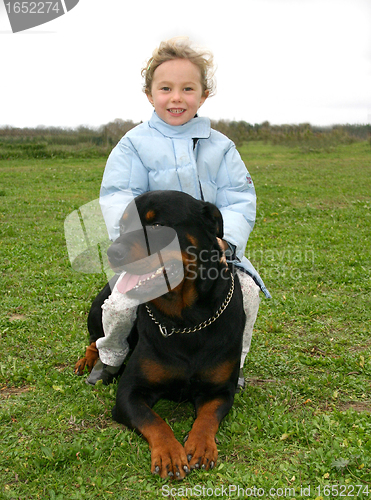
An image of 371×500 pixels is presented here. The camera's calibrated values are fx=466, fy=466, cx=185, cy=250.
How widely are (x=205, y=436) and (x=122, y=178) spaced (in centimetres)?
174

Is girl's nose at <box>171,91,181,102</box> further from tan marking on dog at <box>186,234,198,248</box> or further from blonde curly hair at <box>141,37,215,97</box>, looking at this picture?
tan marking on dog at <box>186,234,198,248</box>

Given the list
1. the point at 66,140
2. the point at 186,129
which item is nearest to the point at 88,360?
the point at 186,129

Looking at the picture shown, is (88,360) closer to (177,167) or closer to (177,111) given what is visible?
(177,167)

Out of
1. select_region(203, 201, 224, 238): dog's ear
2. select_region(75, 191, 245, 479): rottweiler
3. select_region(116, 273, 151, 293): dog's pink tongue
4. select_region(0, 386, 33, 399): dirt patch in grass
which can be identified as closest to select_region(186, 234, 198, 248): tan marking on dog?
select_region(75, 191, 245, 479): rottweiler

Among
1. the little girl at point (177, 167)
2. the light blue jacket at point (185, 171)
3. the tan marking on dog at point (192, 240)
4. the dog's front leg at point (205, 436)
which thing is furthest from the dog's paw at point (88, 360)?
the tan marking on dog at point (192, 240)

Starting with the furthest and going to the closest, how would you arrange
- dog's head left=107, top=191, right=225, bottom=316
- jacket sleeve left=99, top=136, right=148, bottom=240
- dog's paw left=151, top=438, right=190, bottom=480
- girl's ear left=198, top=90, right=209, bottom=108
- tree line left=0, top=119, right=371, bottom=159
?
tree line left=0, top=119, right=371, bottom=159 < girl's ear left=198, top=90, right=209, bottom=108 < jacket sleeve left=99, top=136, right=148, bottom=240 < dog's head left=107, top=191, right=225, bottom=316 < dog's paw left=151, top=438, right=190, bottom=480

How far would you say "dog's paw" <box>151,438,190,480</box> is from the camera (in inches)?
88.7

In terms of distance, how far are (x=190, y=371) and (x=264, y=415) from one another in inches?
21.6

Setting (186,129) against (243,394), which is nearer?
(243,394)

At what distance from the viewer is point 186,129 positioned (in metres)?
3.32

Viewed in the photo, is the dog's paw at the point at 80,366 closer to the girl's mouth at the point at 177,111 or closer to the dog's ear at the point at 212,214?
the dog's ear at the point at 212,214

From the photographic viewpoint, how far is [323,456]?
2.42 meters

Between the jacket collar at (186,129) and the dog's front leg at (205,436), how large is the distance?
179cm

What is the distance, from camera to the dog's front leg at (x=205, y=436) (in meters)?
2.32
